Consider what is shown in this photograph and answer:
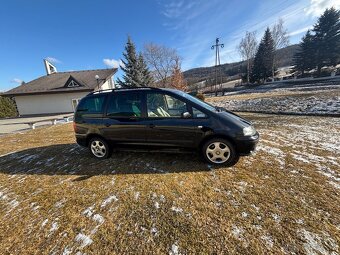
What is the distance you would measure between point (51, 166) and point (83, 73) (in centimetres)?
2629

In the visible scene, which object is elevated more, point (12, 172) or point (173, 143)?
point (173, 143)

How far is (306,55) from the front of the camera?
3625 centimetres

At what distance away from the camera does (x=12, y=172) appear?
483cm

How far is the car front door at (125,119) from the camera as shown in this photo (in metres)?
4.42

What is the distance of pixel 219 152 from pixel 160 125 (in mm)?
1489

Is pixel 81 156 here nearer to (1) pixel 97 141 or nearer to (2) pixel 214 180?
(1) pixel 97 141

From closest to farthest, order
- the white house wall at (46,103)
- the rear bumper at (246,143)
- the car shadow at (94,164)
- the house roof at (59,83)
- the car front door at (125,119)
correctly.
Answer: the rear bumper at (246,143), the car shadow at (94,164), the car front door at (125,119), the house roof at (59,83), the white house wall at (46,103)

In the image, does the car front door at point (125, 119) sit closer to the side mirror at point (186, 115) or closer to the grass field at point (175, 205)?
the grass field at point (175, 205)

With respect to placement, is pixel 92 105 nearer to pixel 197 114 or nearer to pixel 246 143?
pixel 197 114

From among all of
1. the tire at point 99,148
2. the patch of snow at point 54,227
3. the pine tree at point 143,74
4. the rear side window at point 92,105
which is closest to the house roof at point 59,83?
the pine tree at point 143,74

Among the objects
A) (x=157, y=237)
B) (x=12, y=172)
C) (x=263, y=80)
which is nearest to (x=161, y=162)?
(x=157, y=237)

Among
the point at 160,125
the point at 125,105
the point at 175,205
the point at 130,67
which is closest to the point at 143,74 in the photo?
the point at 130,67

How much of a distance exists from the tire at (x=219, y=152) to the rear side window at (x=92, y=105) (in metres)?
2.91

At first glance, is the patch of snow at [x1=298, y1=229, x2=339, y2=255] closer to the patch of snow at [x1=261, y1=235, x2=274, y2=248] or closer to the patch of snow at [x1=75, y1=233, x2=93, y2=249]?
the patch of snow at [x1=261, y1=235, x2=274, y2=248]
